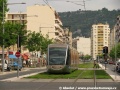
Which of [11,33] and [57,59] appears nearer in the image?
[57,59]

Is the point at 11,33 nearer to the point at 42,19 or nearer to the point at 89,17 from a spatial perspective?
the point at 89,17

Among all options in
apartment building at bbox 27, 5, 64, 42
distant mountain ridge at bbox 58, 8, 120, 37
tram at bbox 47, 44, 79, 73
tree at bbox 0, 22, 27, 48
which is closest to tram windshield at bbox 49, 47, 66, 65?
tram at bbox 47, 44, 79, 73

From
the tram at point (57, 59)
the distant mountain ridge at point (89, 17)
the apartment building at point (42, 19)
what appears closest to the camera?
the tram at point (57, 59)

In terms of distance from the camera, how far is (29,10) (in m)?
148

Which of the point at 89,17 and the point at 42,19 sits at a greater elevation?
the point at 42,19

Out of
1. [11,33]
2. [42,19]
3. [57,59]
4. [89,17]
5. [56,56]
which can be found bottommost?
[57,59]

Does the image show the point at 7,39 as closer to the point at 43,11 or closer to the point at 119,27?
the point at 43,11

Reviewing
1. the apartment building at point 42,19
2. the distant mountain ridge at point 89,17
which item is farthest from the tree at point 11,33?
the apartment building at point 42,19

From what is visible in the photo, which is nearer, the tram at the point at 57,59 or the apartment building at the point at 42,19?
the tram at the point at 57,59

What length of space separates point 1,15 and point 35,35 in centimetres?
3822

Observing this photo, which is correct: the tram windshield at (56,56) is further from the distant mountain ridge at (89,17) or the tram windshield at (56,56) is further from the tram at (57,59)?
the distant mountain ridge at (89,17)

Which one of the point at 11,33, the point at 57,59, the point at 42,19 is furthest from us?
the point at 42,19

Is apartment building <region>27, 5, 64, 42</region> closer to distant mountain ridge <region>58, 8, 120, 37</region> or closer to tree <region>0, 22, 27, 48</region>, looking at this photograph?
distant mountain ridge <region>58, 8, 120, 37</region>

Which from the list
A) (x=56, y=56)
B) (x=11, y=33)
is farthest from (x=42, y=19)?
(x=56, y=56)
